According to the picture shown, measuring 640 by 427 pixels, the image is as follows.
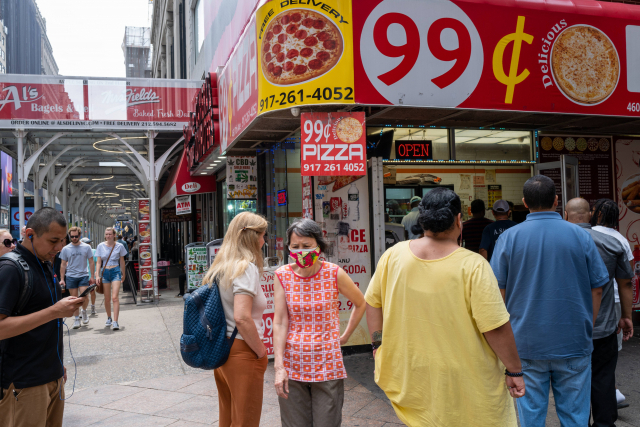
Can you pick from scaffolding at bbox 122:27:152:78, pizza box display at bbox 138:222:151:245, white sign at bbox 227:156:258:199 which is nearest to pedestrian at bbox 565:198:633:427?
white sign at bbox 227:156:258:199

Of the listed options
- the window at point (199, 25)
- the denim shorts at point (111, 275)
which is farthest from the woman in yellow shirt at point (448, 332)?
the window at point (199, 25)

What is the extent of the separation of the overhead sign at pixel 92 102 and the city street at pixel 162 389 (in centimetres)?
686

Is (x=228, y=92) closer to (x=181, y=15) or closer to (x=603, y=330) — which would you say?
(x=603, y=330)

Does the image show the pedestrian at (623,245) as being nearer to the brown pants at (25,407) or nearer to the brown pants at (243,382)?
the brown pants at (243,382)

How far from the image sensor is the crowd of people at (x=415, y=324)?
2338mm

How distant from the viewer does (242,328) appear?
2.93 metres

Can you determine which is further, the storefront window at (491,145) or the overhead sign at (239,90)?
the storefront window at (491,145)

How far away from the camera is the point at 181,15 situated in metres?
21.0

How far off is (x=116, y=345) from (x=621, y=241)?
6.99 metres

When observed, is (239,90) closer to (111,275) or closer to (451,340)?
(111,275)

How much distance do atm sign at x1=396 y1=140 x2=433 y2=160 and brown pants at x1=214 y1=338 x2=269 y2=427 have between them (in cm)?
454

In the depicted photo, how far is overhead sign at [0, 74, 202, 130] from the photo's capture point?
12.8 meters

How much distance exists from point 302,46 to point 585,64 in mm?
3488

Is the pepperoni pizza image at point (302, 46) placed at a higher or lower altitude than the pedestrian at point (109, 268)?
higher
